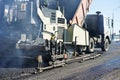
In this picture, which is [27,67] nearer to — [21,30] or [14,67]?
[14,67]

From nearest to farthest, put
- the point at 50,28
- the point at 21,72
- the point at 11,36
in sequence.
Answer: the point at 21,72
the point at 11,36
the point at 50,28

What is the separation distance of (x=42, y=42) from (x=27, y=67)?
4.27 ft

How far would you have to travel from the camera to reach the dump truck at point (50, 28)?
11875 mm

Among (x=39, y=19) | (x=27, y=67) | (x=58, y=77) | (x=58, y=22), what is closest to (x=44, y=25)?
(x=39, y=19)

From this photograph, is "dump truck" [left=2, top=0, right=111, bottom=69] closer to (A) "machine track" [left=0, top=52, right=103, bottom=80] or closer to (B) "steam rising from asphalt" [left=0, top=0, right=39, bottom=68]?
(B) "steam rising from asphalt" [left=0, top=0, right=39, bottom=68]

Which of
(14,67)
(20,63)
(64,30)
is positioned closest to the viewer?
(14,67)

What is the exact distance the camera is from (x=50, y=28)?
12.7 metres

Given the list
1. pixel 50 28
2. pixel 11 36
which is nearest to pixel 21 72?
pixel 11 36

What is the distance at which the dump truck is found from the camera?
39.0 ft

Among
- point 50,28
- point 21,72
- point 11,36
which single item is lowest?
point 21,72

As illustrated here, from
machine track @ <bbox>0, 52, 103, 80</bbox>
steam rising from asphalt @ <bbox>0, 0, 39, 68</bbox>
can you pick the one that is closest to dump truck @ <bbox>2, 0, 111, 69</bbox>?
Result: steam rising from asphalt @ <bbox>0, 0, 39, 68</bbox>

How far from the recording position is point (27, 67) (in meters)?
11.8

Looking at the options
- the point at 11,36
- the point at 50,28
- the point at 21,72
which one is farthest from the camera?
the point at 50,28

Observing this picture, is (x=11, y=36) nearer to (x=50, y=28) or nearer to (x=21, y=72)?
(x=50, y=28)
